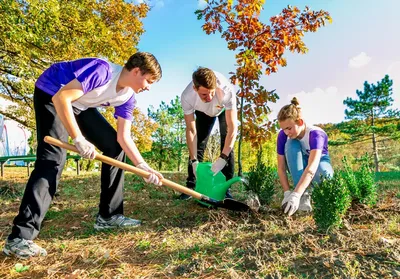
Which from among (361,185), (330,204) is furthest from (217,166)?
(361,185)

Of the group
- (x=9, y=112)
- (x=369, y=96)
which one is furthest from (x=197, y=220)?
(x=369, y=96)

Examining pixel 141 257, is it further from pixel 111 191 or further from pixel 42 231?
pixel 42 231

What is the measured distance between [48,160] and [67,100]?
0.49 metres

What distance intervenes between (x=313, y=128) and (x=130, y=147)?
1.73 metres

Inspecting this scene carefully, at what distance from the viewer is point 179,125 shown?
2698cm

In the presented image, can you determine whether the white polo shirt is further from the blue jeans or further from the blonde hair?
the blue jeans

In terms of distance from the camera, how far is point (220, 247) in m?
2.30

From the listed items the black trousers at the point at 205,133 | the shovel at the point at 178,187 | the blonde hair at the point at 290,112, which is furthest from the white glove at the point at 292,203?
the black trousers at the point at 205,133

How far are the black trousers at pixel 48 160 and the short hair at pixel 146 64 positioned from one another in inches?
23.8

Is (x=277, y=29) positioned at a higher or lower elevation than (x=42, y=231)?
higher

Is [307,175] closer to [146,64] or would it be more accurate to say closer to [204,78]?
[204,78]

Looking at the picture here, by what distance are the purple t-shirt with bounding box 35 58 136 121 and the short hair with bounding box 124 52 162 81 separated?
0.59 ft

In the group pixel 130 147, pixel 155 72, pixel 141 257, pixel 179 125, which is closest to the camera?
pixel 141 257

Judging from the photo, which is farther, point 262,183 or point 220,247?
point 262,183
